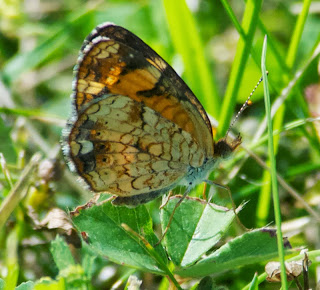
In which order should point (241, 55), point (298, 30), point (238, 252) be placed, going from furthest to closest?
point (298, 30), point (241, 55), point (238, 252)

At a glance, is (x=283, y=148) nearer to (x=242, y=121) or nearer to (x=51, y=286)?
(x=242, y=121)

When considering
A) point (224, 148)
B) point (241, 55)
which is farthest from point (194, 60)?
point (224, 148)

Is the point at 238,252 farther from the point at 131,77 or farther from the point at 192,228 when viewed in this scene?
the point at 131,77

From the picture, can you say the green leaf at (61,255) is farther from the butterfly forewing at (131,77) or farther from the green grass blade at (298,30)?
the green grass blade at (298,30)

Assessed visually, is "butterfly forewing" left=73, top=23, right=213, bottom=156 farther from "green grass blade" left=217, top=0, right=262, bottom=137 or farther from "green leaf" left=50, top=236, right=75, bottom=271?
"green leaf" left=50, top=236, right=75, bottom=271

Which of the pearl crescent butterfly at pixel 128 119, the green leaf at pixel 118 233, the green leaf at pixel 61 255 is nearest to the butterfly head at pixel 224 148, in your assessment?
the pearl crescent butterfly at pixel 128 119

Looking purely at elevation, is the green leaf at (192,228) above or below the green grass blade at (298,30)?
below
